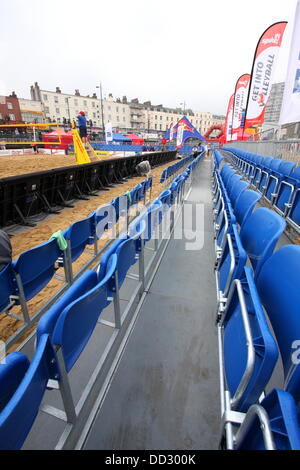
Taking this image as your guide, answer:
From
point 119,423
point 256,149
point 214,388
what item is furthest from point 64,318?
point 256,149

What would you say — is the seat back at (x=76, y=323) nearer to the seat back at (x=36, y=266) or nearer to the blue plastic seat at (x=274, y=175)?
the seat back at (x=36, y=266)

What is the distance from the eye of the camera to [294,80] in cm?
327

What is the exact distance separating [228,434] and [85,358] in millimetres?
1017

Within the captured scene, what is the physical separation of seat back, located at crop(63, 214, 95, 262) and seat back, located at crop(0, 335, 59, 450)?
1314 mm

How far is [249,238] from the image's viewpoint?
5.65 feet

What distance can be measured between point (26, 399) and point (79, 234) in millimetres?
1691

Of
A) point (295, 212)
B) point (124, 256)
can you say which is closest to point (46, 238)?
point (124, 256)

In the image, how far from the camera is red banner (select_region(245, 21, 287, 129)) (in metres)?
6.49

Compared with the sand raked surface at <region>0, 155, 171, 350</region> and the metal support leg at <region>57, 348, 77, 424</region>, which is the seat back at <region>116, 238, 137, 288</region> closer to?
the metal support leg at <region>57, 348, 77, 424</region>

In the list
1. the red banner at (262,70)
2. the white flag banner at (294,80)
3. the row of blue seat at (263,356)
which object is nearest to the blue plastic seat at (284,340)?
the row of blue seat at (263,356)

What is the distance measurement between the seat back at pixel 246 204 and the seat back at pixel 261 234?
0.22 meters

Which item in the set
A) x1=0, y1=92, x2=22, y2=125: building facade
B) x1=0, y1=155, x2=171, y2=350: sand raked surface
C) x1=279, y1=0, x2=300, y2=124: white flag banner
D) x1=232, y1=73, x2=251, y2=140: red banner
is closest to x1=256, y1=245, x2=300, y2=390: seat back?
x1=0, y1=155, x2=171, y2=350: sand raked surface
